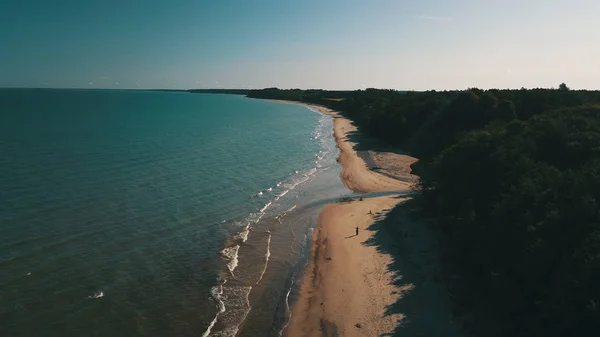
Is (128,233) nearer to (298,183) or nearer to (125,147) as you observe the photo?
(298,183)

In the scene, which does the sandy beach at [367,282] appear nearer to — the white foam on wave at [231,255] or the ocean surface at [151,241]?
the ocean surface at [151,241]

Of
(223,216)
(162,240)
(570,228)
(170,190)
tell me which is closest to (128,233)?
(162,240)

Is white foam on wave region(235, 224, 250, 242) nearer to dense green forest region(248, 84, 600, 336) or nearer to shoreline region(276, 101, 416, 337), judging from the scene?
shoreline region(276, 101, 416, 337)

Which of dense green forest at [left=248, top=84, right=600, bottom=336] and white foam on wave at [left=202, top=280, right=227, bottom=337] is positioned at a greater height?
dense green forest at [left=248, top=84, right=600, bottom=336]

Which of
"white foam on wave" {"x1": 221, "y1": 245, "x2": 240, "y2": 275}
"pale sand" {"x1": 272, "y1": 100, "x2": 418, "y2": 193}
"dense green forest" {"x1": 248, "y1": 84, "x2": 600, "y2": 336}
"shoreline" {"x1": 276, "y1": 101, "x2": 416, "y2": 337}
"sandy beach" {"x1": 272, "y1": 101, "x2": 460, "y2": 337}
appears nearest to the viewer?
"dense green forest" {"x1": 248, "y1": 84, "x2": 600, "y2": 336}

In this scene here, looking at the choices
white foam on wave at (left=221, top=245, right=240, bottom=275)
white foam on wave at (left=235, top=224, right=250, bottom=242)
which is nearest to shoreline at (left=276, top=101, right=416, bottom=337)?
white foam on wave at (left=221, top=245, right=240, bottom=275)

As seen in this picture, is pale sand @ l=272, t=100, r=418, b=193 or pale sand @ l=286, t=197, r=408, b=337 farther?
pale sand @ l=272, t=100, r=418, b=193

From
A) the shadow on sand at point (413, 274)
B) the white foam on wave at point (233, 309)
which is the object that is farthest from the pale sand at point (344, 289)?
the white foam on wave at point (233, 309)
